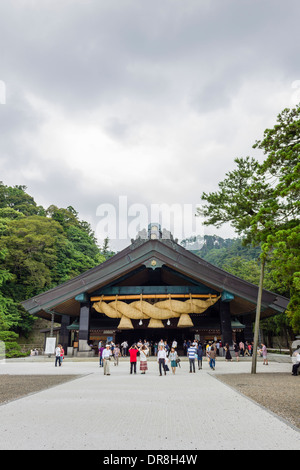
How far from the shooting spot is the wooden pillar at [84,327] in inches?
1016

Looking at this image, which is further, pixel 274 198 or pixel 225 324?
pixel 225 324

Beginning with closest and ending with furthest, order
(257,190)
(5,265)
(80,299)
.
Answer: (257,190)
(80,299)
(5,265)

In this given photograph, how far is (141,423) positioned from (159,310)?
21485 millimetres

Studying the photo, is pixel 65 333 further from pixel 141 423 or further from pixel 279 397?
pixel 141 423

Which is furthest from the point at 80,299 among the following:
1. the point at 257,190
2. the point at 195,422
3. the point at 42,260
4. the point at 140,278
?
the point at 42,260

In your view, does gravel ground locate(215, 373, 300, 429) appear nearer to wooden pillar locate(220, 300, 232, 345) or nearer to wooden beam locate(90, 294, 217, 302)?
wooden pillar locate(220, 300, 232, 345)

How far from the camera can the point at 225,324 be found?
2619 centimetres

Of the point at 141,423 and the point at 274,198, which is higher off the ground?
the point at 274,198

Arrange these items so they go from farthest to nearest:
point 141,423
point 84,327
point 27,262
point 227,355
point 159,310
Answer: point 27,262
point 159,310
point 84,327
point 227,355
point 141,423

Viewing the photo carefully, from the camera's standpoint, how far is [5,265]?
49.7m

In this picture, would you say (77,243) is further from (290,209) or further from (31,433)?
(31,433)

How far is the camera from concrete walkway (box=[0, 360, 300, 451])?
460 cm

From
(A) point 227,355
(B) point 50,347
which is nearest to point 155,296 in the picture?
(A) point 227,355
